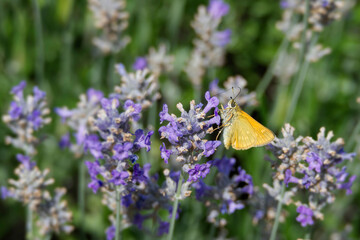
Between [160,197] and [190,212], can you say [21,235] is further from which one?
[160,197]

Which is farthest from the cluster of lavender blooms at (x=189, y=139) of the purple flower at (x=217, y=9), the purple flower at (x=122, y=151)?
the purple flower at (x=217, y=9)

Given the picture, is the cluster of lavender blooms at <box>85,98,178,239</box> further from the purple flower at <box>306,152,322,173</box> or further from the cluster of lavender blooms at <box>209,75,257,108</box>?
the cluster of lavender blooms at <box>209,75,257,108</box>

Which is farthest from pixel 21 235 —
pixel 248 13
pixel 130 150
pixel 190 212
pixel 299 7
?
pixel 248 13

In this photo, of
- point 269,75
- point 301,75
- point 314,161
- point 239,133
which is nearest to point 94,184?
point 239,133

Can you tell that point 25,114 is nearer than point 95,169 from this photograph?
No

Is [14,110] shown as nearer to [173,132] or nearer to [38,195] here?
[38,195]

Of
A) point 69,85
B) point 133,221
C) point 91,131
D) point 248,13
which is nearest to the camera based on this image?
point 133,221
